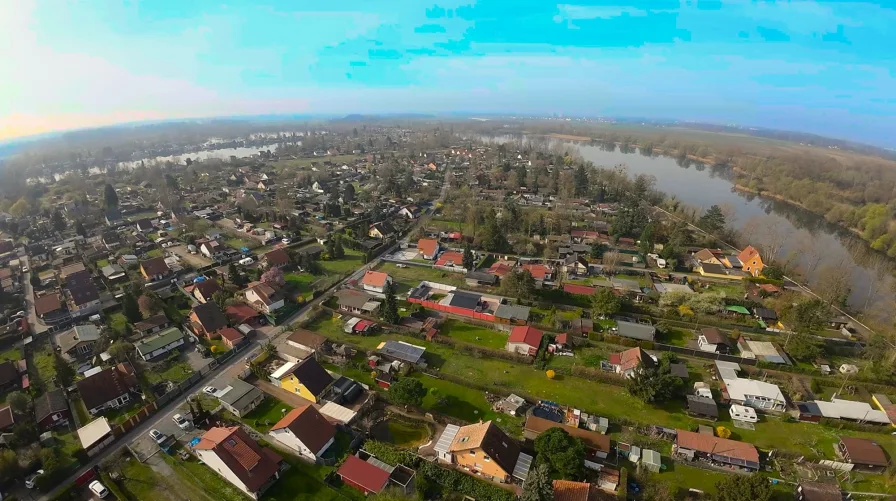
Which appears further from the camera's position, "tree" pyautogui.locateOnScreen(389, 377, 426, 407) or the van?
the van

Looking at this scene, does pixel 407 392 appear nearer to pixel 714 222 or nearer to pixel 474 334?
pixel 474 334

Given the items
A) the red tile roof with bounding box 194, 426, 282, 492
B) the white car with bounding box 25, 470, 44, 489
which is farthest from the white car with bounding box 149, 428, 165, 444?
the white car with bounding box 25, 470, 44, 489

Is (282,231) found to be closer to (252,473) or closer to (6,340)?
(6,340)

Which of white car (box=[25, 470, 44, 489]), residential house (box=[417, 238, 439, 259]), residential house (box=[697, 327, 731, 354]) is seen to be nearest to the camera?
white car (box=[25, 470, 44, 489])

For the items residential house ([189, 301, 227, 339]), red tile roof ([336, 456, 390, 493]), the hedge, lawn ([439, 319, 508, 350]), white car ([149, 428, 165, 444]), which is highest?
residential house ([189, 301, 227, 339])

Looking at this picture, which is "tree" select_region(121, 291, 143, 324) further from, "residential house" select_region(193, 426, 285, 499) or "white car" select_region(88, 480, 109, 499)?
"residential house" select_region(193, 426, 285, 499)

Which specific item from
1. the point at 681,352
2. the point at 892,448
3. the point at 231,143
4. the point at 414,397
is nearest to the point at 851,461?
the point at 892,448

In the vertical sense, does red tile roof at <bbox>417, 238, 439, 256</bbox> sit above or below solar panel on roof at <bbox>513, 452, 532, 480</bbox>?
above
